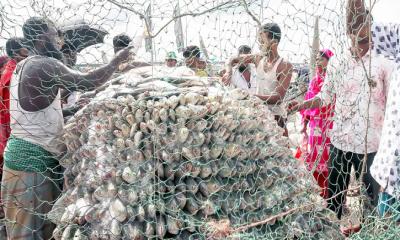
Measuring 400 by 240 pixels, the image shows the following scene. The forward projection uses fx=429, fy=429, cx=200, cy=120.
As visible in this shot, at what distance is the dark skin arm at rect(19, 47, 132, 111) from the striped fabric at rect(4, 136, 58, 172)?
21 cm

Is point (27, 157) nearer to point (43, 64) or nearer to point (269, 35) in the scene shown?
point (43, 64)

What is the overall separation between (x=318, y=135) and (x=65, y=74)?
181 centimetres

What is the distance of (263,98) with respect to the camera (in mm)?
2590

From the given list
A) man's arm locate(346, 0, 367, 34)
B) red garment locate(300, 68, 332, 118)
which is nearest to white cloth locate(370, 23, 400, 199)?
man's arm locate(346, 0, 367, 34)

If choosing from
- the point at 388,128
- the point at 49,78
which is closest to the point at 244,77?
the point at 388,128

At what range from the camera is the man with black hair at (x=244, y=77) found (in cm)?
292

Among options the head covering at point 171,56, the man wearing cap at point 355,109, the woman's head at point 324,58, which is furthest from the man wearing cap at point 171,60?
the woman's head at point 324,58

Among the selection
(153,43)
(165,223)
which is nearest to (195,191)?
(165,223)

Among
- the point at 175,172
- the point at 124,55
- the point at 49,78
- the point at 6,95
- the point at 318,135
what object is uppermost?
the point at 124,55

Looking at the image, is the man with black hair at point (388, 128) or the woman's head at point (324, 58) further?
the woman's head at point (324, 58)

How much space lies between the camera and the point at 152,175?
1748 millimetres

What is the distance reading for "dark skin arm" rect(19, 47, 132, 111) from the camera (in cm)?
207

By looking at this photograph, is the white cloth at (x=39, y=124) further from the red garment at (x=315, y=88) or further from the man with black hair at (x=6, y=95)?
the red garment at (x=315, y=88)

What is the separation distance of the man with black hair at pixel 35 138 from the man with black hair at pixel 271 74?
0.87m
